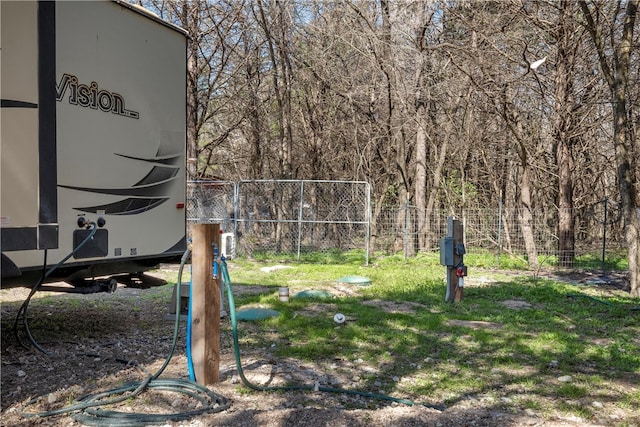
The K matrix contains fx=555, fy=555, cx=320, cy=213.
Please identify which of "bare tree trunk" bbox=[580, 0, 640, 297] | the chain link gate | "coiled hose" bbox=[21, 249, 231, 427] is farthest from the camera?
the chain link gate

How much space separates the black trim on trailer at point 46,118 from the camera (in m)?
3.62

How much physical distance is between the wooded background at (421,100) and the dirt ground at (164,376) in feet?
28.2

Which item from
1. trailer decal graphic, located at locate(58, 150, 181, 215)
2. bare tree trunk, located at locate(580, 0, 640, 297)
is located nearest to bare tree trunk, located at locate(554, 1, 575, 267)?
bare tree trunk, located at locate(580, 0, 640, 297)

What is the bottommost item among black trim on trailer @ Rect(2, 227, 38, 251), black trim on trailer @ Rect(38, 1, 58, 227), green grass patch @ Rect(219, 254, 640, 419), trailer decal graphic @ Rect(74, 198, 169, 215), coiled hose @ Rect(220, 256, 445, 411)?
green grass patch @ Rect(219, 254, 640, 419)

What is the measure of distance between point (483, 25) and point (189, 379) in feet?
34.4

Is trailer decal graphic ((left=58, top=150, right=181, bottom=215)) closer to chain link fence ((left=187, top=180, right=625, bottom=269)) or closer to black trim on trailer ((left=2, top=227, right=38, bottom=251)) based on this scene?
black trim on trailer ((left=2, top=227, right=38, bottom=251))

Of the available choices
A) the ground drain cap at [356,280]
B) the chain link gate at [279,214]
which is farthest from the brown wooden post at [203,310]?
the chain link gate at [279,214]

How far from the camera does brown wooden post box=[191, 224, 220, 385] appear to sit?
3926 millimetres

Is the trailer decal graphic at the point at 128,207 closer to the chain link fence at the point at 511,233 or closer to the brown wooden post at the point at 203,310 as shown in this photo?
the brown wooden post at the point at 203,310

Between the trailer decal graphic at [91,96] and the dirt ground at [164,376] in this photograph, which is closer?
the dirt ground at [164,376]

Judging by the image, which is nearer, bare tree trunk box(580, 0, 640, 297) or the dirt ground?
Answer: the dirt ground

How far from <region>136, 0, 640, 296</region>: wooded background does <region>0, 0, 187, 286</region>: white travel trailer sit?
744 centimetres

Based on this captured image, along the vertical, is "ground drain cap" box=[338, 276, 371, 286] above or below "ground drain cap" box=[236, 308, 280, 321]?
below

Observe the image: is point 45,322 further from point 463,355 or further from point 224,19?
point 224,19
